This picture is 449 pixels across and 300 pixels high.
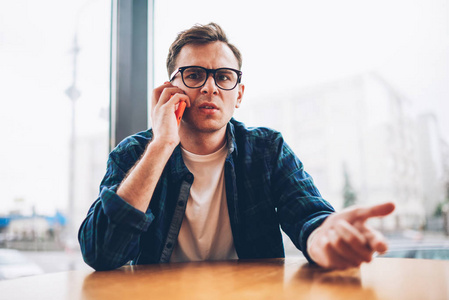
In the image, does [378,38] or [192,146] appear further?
[378,38]

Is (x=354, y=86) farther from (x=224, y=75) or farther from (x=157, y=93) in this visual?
(x=157, y=93)

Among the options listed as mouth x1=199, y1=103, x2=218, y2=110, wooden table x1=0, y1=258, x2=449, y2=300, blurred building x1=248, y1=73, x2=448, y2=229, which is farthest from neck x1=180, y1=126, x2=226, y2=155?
blurred building x1=248, y1=73, x2=448, y2=229

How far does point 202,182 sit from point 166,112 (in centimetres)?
35

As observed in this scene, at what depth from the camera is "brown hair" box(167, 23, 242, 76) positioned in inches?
56.3

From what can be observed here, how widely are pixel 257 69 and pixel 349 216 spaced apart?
6.77 feet

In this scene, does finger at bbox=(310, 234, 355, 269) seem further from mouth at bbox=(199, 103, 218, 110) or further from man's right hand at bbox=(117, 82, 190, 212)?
mouth at bbox=(199, 103, 218, 110)

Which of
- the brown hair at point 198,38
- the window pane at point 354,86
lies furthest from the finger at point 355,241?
the window pane at point 354,86

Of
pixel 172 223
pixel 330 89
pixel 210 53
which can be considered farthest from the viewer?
pixel 330 89

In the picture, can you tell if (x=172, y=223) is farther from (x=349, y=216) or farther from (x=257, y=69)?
(x=257, y=69)

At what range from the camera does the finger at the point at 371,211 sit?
2.05 ft

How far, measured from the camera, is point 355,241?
24.5 inches

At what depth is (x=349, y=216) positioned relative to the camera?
2.25ft

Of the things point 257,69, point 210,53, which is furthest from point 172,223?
point 257,69

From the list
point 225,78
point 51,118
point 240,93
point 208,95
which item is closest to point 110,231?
point 208,95
